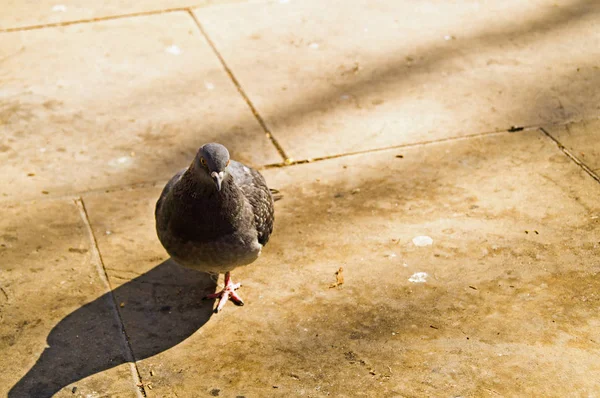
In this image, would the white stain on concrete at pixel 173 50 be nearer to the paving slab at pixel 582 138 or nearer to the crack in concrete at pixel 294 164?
the crack in concrete at pixel 294 164

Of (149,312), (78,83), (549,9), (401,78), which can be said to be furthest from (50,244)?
(549,9)

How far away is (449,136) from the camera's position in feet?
18.7

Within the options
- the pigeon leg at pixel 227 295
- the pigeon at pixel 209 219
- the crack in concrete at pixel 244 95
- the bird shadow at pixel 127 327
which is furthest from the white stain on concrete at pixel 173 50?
the pigeon leg at pixel 227 295

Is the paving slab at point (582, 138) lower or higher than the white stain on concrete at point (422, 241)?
higher

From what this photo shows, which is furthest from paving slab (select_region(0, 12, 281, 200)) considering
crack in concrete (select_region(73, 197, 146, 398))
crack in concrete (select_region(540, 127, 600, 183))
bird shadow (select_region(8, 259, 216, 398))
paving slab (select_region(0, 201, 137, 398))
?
crack in concrete (select_region(540, 127, 600, 183))

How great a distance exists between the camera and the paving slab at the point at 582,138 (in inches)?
211

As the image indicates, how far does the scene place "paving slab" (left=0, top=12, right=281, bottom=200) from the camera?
5.39 m

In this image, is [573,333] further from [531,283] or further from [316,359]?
[316,359]

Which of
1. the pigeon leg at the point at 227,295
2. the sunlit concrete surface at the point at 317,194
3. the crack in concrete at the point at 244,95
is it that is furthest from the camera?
the crack in concrete at the point at 244,95

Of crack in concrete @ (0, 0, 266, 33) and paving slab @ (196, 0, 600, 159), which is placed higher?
paving slab @ (196, 0, 600, 159)

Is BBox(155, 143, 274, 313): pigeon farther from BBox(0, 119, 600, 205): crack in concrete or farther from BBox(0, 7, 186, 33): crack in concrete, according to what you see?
BBox(0, 7, 186, 33): crack in concrete

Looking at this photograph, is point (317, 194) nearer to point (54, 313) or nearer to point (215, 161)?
point (215, 161)

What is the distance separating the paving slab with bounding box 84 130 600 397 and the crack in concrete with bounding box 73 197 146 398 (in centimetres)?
3

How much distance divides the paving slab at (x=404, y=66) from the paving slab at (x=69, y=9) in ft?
1.50
